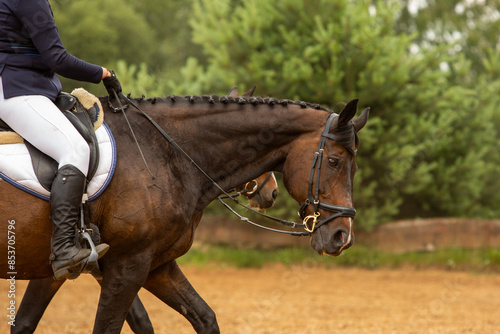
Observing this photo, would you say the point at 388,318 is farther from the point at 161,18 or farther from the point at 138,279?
the point at 161,18

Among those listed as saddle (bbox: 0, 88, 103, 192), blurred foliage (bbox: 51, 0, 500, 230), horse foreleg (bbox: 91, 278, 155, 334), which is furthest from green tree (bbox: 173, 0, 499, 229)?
saddle (bbox: 0, 88, 103, 192)

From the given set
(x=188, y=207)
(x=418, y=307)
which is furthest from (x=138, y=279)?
(x=418, y=307)

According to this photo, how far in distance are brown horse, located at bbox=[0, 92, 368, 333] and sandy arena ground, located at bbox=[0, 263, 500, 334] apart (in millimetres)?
3234

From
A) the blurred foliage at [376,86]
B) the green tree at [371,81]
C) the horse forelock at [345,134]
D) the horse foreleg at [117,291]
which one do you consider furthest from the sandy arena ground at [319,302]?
the horse forelock at [345,134]

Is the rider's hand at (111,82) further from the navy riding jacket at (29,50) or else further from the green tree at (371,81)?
the green tree at (371,81)

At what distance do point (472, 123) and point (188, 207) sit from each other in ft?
33.8

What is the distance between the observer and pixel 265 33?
12.8 m

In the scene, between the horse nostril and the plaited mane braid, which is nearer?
the horse nostril

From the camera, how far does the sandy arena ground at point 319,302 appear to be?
7613 mm

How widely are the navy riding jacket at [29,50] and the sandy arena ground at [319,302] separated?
4.23 metres

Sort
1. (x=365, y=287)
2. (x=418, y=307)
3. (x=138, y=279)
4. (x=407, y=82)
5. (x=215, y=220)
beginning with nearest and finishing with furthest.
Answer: (x=138, y=279) < (x=418, y=307) < (x=365, y=287) < (x=407, y=82) < (x=215, y=220)

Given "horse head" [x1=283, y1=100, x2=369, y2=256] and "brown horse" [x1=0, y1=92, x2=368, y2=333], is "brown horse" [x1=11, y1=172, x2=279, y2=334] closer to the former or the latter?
"brown horse" [x1=0, y1=92, x2=368, y2=333]

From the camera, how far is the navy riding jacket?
3861 millimetres

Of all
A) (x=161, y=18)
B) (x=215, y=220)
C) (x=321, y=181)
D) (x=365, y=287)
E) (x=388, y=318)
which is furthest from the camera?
(x=161, y=18)
